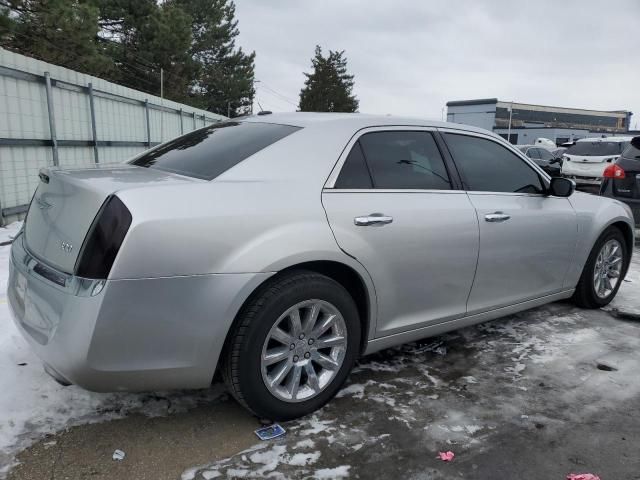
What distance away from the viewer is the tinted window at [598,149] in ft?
45.4

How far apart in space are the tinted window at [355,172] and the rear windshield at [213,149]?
35cm

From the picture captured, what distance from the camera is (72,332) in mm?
2127

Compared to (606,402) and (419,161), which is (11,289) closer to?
(419,161)

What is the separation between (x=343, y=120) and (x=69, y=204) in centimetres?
153

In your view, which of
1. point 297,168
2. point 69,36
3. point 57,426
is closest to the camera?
point 57,426

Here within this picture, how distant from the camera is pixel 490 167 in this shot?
367 centimetres

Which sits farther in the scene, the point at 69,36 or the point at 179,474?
the point at 69,36

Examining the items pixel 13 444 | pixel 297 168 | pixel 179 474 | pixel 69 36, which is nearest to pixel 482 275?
pixel 297 168

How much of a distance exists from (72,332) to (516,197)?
2981mm

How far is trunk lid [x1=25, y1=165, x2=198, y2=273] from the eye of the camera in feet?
7.32

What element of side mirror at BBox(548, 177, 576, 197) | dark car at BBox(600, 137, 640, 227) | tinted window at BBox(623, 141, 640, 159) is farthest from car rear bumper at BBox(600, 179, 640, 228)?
side mirror at BBox(548, 177, 576, 197)

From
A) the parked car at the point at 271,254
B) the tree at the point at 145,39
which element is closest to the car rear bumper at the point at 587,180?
the parked car at the point at 271,254

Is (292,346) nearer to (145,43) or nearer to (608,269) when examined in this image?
(608,269)

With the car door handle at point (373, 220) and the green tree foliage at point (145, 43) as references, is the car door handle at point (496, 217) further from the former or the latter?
the green tree foliage at point (145, 43)
